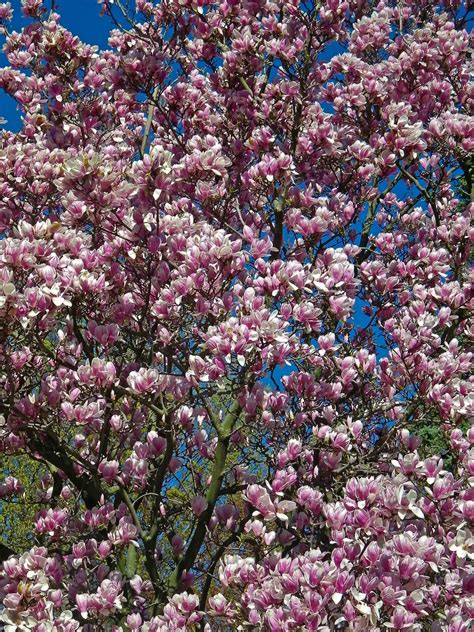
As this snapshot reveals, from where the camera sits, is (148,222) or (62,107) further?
(62,107)

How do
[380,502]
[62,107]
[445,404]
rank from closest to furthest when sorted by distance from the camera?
[380,502] → [445,404] → [62,107]

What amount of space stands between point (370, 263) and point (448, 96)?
5.88ft

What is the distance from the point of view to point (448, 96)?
5988mm

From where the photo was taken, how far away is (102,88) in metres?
6.43

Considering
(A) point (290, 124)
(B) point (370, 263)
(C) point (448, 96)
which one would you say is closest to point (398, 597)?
(B) point (370, 263)

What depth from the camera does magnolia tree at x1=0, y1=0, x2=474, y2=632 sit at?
142 inches

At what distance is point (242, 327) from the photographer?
3707 millimetres

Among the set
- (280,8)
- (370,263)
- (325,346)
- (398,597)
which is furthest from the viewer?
(280,8)

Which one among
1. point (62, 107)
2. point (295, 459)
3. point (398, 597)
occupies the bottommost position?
point (398, 597)

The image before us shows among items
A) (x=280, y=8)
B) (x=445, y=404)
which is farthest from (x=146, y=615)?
(x=280, y=8)

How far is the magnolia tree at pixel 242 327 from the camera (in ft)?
11.9

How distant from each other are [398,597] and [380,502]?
1.50 ft

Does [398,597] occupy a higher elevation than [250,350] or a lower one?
lower

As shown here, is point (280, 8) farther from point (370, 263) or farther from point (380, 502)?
point (380, 502)
